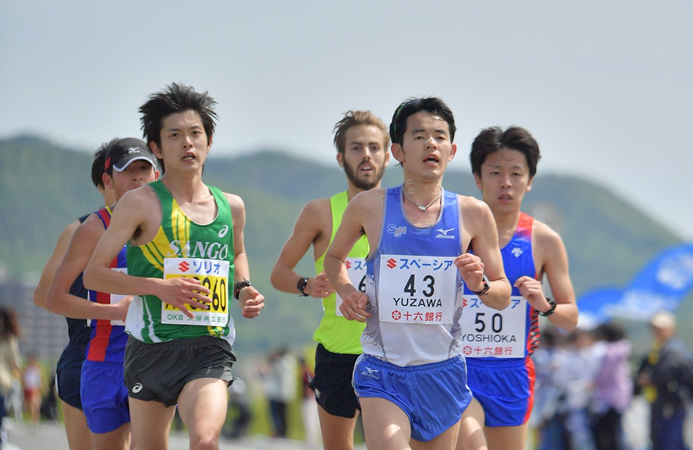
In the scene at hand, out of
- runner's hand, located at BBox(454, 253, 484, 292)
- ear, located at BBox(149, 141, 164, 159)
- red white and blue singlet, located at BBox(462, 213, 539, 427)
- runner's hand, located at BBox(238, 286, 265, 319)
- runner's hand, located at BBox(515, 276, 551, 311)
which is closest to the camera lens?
runner's hand, located at BBox(454, 253, 484, 292)

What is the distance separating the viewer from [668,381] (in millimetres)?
11875

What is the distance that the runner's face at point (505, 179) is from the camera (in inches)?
260

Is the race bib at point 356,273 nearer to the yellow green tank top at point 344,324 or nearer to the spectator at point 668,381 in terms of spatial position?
the yellow green tank top at point 344,324

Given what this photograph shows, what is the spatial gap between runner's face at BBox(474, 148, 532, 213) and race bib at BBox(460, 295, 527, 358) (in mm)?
604

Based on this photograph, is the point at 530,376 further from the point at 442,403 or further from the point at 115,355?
the point at 115,355

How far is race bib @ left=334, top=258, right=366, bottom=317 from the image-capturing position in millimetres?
6660

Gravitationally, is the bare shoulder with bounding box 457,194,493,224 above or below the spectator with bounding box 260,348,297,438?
above

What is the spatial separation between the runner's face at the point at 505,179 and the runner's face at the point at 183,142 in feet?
6.30

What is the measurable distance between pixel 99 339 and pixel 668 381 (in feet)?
24.9

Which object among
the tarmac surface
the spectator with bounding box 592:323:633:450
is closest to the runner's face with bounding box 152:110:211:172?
the spectator with bounding box 592:323:633:450

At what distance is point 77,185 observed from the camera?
149 m

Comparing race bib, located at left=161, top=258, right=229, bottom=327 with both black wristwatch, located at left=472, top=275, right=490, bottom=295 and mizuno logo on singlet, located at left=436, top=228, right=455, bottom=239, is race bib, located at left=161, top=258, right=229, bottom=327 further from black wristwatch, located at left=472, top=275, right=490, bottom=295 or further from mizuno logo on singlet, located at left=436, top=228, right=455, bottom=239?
black wristwatch, located at left=472, top=275, right=490, bottom=295

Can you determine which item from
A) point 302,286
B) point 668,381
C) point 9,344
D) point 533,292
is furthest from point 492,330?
point 9,344

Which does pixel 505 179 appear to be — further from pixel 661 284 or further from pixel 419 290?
pixel 661 284
